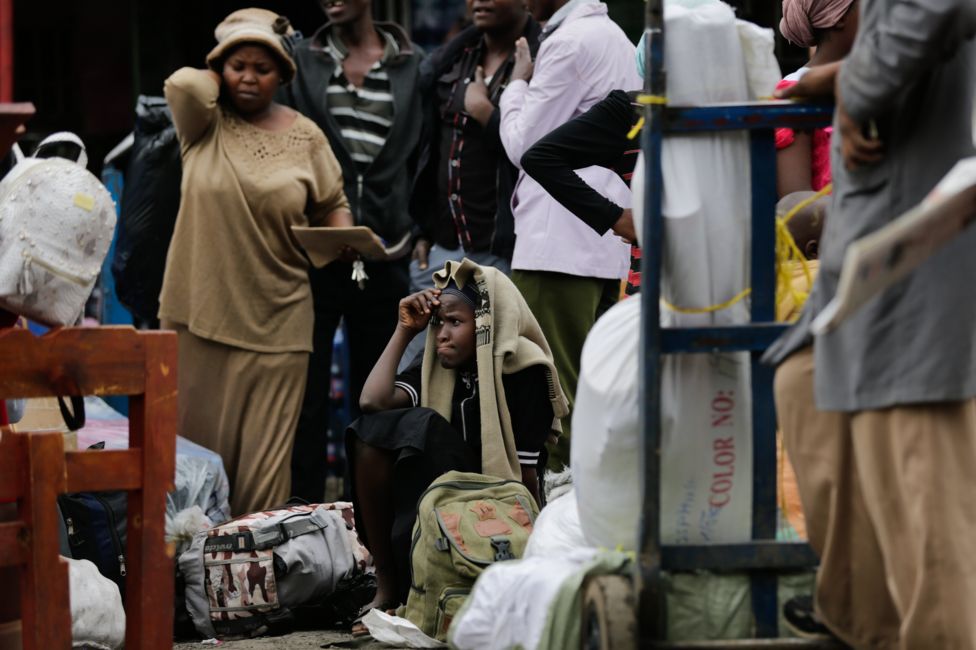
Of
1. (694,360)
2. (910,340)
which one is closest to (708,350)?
(694,360)

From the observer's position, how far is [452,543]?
15.4 ft

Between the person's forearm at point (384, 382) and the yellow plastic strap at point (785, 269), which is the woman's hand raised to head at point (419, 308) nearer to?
the person's forearm at point (384, 382)

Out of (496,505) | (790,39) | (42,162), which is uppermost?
(790,39)

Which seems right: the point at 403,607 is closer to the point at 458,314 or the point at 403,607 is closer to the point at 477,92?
the point at 458,314

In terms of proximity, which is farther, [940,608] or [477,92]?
[477,92]

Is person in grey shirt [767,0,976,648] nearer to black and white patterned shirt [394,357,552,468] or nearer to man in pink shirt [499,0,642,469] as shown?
black and white patterned shirt [394,357,552,468]

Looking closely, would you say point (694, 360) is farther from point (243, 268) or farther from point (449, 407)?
point (243, 268)

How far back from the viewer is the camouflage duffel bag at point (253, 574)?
202 inches

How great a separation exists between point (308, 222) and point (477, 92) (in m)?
0.91

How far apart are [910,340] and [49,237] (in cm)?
196

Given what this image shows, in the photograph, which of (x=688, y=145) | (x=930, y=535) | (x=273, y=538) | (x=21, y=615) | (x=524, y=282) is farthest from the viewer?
(x=524, y=282)

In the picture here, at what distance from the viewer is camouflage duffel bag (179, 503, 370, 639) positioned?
513 centimetres

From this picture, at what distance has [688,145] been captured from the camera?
3.38m

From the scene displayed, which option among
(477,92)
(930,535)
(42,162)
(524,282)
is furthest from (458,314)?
(930,535)
